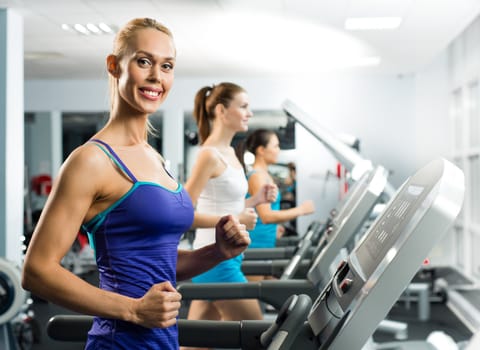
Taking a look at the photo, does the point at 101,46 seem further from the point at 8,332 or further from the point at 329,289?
the point at 329,289

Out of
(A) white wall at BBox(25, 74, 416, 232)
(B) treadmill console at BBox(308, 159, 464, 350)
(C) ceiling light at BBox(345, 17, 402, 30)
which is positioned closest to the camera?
(B) treadmill console at BBox(308, 159, 464, 350)

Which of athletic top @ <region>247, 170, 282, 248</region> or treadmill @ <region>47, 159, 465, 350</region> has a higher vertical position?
treadmill @ <region>47, 159, 465, 350</region>

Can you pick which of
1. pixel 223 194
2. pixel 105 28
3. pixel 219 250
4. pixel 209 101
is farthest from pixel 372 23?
pixel 219 250

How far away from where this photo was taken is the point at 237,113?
2.51 meters

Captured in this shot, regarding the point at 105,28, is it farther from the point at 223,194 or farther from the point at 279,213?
the point at 223,194

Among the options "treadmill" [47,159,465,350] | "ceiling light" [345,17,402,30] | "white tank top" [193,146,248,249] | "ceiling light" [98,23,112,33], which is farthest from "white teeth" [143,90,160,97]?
"ceiling light" [98,23,112,33]

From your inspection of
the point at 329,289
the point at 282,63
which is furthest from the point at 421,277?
the point at 329,289

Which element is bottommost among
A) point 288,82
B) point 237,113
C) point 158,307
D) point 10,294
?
point 10,294

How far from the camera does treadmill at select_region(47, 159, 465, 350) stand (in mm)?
805

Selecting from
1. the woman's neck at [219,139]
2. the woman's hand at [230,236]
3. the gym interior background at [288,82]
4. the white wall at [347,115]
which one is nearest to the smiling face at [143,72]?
the woman's hand at [230,236]

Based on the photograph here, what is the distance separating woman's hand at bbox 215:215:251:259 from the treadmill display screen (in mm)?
253

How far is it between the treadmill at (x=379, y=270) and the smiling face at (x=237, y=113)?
1413 mm

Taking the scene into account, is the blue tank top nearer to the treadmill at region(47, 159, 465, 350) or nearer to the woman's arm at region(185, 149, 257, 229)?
the treadmill at region(47, 159, 465, 350)

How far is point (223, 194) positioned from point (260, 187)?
3.16 feet
